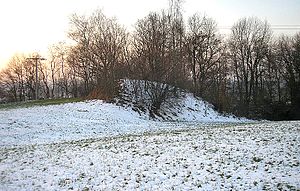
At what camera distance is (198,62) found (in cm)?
5656

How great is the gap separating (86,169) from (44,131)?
12.4 m

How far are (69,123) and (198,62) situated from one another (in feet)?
111

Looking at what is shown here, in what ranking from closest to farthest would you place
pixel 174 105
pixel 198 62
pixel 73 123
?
pixel 73 123 < pixel 174 105 < pixel 198 62

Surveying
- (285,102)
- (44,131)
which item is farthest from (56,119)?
(285,102)

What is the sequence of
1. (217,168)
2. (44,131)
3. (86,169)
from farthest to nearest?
(44,131)
(86,169)
(217,168)

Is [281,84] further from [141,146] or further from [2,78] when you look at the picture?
[2,78]

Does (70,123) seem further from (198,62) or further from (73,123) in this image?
(198,62)

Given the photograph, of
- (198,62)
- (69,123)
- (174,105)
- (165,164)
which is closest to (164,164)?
(165,164)

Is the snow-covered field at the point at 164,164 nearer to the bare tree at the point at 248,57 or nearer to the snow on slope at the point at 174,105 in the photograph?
the snow on slope at the point at 174,105

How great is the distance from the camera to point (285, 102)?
52.3 metres

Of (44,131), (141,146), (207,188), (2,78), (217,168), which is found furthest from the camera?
(2,78)

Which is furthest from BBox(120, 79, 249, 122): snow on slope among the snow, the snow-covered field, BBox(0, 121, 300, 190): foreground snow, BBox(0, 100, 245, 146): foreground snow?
BBox(0, 121, 300, 190): foreground snow

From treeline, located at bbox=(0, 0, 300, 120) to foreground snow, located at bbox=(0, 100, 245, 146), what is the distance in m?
5.64

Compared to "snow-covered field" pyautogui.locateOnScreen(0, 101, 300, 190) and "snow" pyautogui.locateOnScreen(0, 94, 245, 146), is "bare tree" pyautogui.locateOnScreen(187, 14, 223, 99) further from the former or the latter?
"snow-covered field" pyautogui.locateOnScreen(0, 101, 300, 190)
